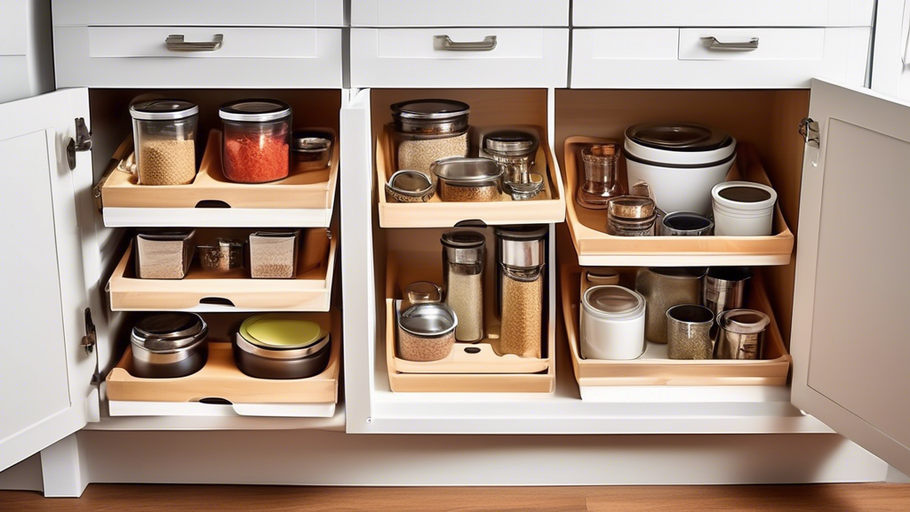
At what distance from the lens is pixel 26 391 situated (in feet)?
5.77

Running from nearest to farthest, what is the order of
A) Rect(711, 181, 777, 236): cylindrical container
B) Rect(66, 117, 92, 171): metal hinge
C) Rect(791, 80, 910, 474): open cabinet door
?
Rect(791, 80, 910, 474): open cabinet door → Rect(66, 117, 92, 171): metal hinge → Rect(711, 181, 777, 236): cylindrical container

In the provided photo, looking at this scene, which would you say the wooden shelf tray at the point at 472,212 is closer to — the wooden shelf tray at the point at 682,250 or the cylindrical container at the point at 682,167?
the wooden shelf tray at the point at 682,250

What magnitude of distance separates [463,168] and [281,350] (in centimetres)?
50

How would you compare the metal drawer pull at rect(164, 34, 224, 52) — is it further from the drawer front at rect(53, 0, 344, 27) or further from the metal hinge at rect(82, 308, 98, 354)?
the metal hinge at rect(82, 308, 98, 354)

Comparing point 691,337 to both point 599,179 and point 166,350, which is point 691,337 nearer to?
point 599,179

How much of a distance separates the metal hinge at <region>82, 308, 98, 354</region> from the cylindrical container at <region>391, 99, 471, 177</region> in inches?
25.9

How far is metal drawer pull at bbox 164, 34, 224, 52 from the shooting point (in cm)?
181

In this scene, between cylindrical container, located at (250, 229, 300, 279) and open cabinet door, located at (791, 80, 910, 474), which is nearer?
open cabinet door, located at (791, 80, 910, 474)

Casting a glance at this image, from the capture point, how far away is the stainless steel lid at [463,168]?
1896 mm

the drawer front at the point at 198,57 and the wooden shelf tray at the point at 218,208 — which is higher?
the drawer front at the point at 198,57

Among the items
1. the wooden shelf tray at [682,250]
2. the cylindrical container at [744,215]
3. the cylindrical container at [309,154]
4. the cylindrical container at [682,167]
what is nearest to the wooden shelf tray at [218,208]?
the cylindrical container at [309,154]

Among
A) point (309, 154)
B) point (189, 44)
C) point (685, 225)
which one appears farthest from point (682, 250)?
point (189, 44)

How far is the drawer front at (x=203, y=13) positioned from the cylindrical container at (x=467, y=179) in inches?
13.3

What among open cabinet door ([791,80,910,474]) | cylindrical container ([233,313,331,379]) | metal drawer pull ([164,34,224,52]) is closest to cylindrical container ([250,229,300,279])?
cylindrical container ([233,313,331,379])
